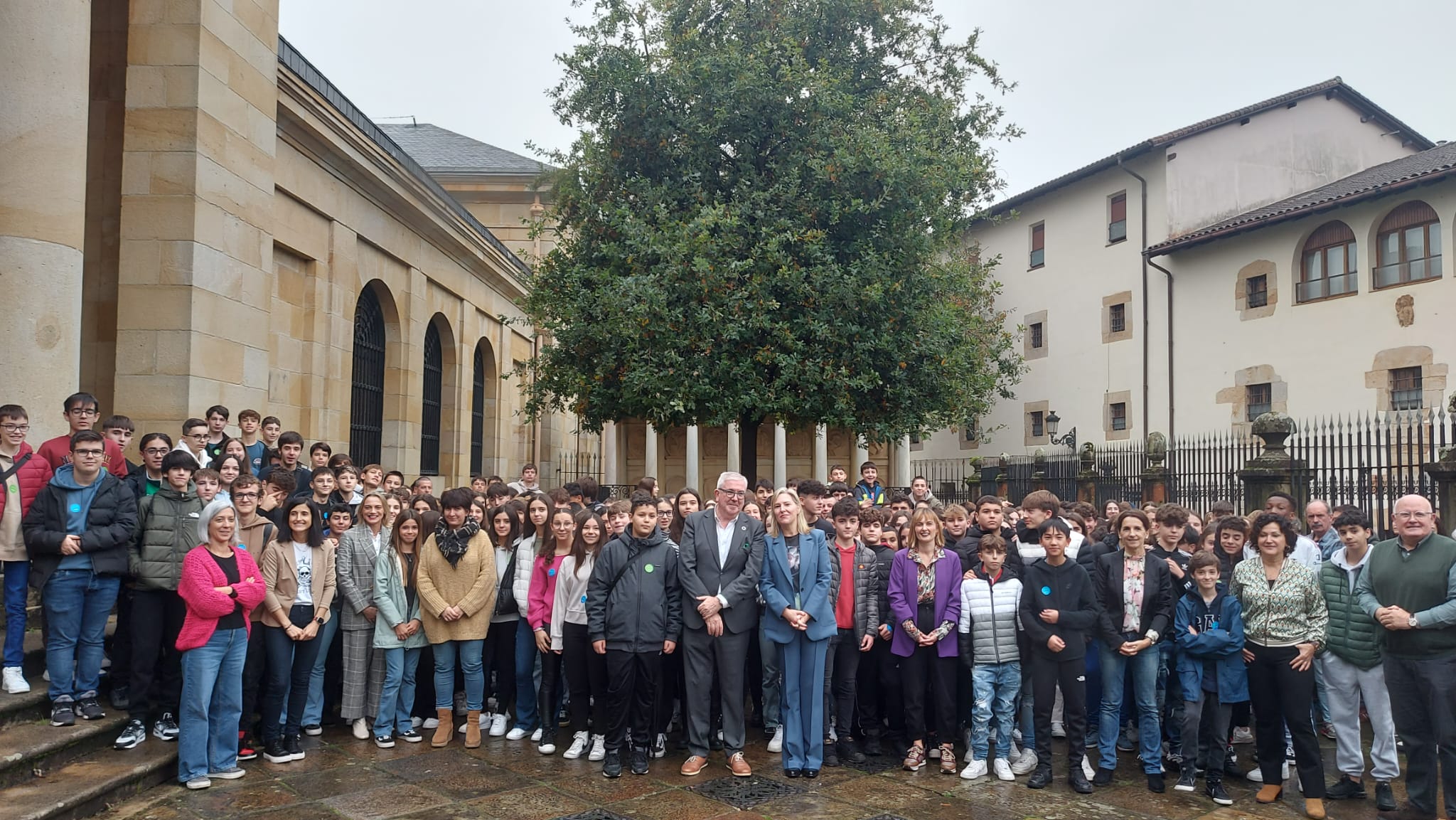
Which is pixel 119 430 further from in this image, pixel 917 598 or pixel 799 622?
pixel 917 598

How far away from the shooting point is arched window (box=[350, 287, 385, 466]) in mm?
16188

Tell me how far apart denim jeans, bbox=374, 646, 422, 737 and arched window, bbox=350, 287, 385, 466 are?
28.1 ft

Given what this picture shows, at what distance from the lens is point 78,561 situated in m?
6.71

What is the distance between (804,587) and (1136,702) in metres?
2.47

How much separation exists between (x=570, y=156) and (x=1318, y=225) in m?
18.5

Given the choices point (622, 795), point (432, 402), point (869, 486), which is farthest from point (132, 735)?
point (432, 402)

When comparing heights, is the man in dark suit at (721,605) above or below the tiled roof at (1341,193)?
below


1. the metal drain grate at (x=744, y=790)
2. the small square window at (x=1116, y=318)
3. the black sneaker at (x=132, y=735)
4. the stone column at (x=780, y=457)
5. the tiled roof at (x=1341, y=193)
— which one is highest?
the tiled roof at (x=1341, y=193)

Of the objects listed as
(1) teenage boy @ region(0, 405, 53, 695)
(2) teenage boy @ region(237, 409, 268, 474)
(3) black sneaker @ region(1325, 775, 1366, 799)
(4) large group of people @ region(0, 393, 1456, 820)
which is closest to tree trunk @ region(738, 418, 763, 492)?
(4) large group of people @ region(0, 393, 1456, 820)

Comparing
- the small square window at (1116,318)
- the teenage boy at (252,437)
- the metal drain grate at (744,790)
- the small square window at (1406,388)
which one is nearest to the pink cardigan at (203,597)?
the teenage boy at (252,437)

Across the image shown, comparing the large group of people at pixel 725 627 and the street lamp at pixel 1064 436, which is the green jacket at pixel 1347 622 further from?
the street lamp at pixel 1064 436

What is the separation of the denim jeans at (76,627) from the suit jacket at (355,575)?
149 centimetres

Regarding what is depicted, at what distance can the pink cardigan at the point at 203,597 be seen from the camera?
645 centimetres

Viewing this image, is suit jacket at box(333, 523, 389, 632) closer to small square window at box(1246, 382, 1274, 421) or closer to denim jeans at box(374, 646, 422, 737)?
denim jeans at box(374, 646, 422, 737)
